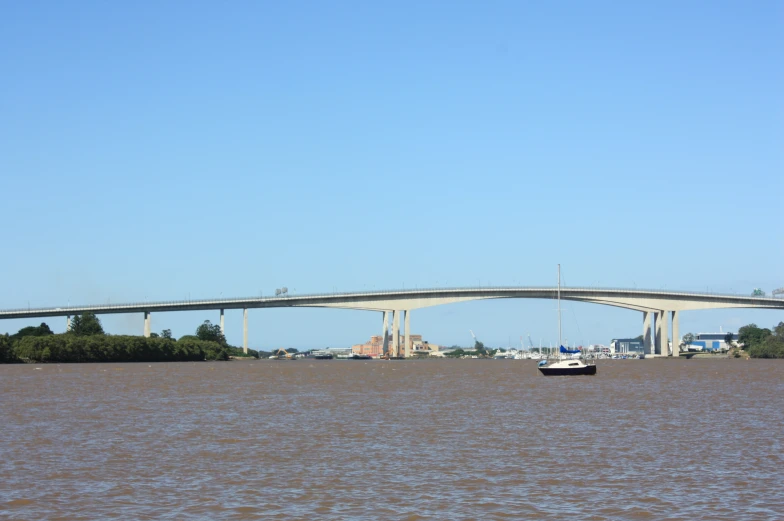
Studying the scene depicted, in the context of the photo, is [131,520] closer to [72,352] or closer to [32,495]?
[32,495]

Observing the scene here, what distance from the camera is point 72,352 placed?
12462 cm

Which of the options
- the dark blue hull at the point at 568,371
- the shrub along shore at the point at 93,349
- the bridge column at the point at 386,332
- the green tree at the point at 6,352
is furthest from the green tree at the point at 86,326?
the dark blue hull at the point at 568,371

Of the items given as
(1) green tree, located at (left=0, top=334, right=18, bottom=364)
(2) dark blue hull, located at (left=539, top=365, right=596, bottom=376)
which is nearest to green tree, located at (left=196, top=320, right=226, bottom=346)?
(1) green tree, located at (left=0, top=334, right=18, bottom=364)

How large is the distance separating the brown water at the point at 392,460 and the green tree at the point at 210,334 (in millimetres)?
136615

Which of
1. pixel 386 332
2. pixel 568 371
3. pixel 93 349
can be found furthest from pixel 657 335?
pixel 568 371

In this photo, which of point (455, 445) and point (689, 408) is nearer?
point (455, 445)

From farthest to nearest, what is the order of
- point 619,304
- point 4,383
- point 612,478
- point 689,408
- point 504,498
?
point 619,304, point 4,383, point 689,408, point 612,478, point 504,498

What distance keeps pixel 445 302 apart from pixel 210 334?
153 ft

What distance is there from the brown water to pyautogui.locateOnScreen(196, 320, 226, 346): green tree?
137 meters

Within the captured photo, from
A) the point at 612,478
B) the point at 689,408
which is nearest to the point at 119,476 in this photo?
the point at 612,478

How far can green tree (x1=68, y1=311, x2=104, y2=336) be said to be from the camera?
153m

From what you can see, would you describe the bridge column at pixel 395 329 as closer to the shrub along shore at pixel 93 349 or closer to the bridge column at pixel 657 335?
the shrub along shore at pixel 93 349

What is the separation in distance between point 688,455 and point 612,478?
4545 mm

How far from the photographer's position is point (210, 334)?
17938 centimetres
